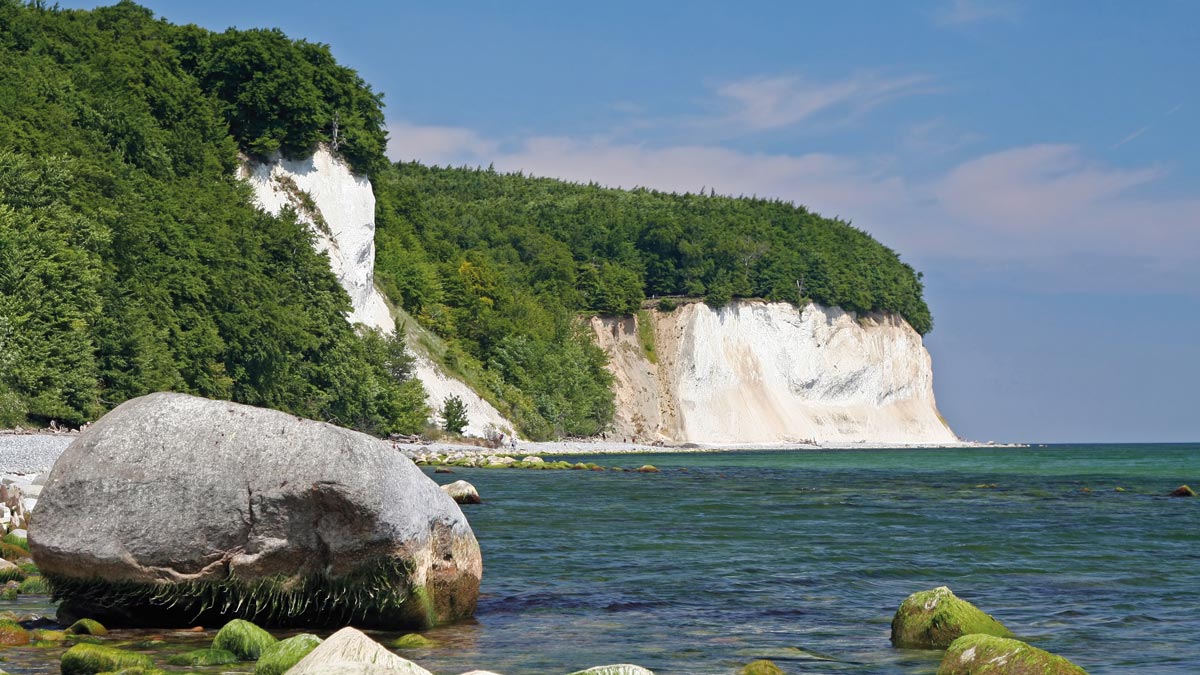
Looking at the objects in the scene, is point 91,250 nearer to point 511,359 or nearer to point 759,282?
point 511,359

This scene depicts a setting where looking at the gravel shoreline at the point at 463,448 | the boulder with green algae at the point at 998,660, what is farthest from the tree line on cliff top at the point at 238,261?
the boulder with green algae at the point at 998,660

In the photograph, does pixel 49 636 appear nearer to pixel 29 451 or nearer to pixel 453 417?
pixel 29 451

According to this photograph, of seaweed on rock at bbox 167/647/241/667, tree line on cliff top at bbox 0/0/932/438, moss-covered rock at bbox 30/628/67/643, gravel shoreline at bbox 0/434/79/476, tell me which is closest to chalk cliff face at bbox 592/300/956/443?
tree line on cliff top at bbox 0/0/932/438

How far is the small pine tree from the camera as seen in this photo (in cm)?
7556

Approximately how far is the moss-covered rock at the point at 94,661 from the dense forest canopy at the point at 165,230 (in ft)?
112

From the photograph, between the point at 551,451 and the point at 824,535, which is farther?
the point at 551,451

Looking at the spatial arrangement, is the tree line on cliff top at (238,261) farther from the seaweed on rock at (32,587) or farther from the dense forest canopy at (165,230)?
the seaweed on rock at (32,587)

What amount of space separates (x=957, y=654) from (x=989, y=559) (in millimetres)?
10108

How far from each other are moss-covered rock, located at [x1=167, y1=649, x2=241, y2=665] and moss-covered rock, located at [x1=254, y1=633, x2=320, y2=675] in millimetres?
558

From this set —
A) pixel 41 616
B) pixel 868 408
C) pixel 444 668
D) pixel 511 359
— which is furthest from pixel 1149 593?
pixel 868 408

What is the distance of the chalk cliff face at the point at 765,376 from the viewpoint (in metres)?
123

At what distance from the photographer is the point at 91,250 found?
47.3 m

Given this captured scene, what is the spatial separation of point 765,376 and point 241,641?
11948 cm

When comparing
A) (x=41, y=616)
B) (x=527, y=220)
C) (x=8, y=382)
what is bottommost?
(x=41, y=616)
